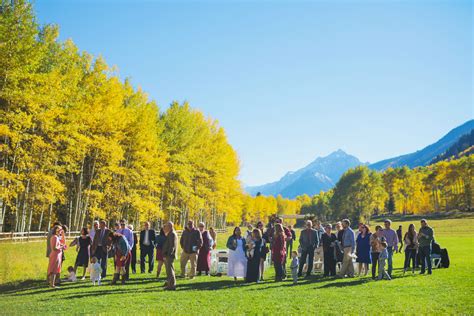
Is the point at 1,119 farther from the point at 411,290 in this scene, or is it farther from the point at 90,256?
the point at 411,290

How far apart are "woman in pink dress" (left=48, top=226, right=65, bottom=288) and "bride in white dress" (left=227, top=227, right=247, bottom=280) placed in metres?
6.03

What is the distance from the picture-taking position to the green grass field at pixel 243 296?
33.3 feet

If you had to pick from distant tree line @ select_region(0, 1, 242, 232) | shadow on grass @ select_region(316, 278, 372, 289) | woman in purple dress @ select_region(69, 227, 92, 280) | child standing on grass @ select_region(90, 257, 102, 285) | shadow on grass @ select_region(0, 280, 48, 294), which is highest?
distant tree line @ select_region(0, 1, 242, 232)

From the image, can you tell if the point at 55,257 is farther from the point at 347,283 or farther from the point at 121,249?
the point at 347,283

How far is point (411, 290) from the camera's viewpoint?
12.7 meters

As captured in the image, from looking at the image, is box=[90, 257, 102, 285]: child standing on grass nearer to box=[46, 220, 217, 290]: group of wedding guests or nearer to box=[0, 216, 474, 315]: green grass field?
box=[46, 220, 217, 290]: group of wedding guests

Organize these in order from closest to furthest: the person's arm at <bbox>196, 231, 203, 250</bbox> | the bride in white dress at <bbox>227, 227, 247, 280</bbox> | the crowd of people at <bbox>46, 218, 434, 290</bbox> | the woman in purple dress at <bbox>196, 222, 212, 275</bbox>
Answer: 1. the crowd of people at <bbox>46, 218, 434, 290</bbox>
2. the bride in white dress at <bbox>227, 227, 247, 280</bbox>
3. the person's arm at <bbox>196, 231, 203, 250</bbox>
4. the woman in purple dress at <bbox>196, 222, 212, 275</bbox>

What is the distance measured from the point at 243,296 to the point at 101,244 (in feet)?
21.2

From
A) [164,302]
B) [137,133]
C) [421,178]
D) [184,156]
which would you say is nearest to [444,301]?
[164,302]

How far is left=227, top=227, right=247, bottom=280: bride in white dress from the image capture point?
15750mm

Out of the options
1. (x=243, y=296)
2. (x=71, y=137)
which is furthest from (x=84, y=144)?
(x=243, y=296)

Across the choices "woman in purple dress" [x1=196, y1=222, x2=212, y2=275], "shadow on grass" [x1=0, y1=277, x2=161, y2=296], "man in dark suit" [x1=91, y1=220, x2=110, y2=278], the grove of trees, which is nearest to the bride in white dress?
"woman in purple dress" [x1=196, y1=222, x2=212, y2=275]

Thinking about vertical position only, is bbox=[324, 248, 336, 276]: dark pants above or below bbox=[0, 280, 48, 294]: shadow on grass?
above

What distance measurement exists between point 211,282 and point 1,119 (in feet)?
49.5
